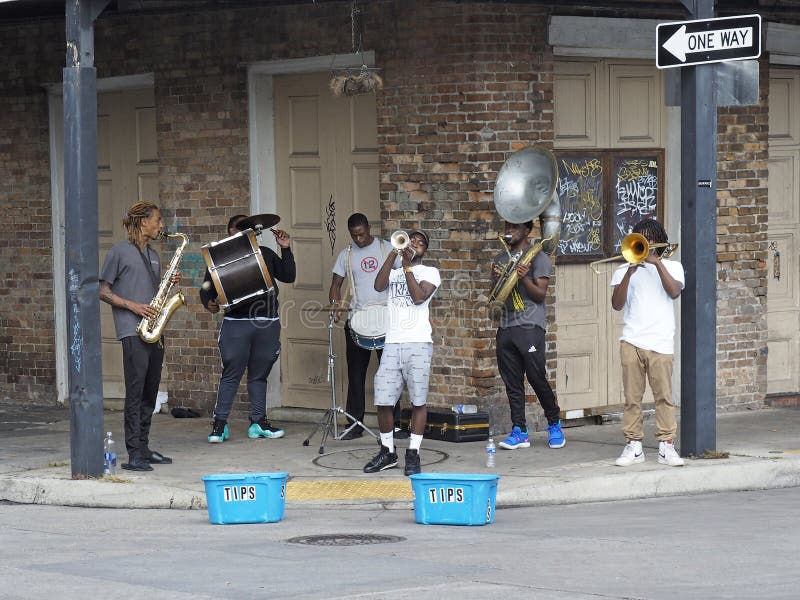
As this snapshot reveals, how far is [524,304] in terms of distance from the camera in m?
11.4

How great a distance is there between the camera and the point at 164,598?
22.8ft

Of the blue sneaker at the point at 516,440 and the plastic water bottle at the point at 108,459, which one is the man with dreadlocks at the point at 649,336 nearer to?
the blue sneaker at the point at 516,440

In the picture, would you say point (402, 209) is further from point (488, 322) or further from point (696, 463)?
point (696, 463)

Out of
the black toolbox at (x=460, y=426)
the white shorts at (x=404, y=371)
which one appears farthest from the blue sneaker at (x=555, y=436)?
the white shorts at (x=404, y=371)

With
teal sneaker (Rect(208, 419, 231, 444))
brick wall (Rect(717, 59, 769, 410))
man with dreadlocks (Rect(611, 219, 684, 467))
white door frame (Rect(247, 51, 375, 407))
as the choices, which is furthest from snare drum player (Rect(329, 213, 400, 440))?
brick wall (Rect(717, 59, 769, 410))

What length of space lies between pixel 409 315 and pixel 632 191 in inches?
130

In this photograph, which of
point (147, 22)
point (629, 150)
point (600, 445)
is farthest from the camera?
point (147, 22)

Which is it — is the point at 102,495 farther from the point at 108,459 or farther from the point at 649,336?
the point at 649,336

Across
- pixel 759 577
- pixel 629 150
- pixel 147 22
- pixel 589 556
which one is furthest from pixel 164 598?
pixel 147 22

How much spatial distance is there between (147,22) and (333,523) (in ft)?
21.3

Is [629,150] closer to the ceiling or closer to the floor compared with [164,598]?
closer to the ceiling

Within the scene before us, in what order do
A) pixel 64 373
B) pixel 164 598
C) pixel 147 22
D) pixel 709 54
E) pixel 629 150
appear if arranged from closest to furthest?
pixel 164 598 → pixel 709 54 → pixel 629 150 → pixel 147 22 → pixel 64 373

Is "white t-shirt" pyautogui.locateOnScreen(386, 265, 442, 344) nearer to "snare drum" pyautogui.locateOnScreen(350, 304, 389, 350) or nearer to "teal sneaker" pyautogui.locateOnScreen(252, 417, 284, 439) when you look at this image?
"snare drum" pyautogui.locateOnScreen(350, 304, 389, 350)

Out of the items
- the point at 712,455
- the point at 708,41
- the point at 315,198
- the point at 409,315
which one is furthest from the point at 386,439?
the point at 708,41
